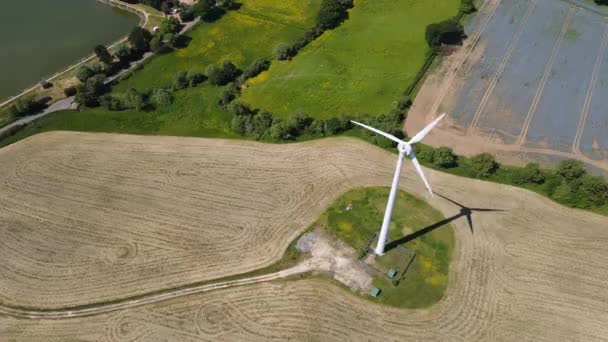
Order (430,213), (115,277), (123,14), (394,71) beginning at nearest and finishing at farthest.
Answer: (115,277) → (430,213) → (394,71) → (123,14)

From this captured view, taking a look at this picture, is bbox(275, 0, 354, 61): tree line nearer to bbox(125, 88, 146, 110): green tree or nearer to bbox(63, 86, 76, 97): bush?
bbox(125, 88, 146, 110): green tree

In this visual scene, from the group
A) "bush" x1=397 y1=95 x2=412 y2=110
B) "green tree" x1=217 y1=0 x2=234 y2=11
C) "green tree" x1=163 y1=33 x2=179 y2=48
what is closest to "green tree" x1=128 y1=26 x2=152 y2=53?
"green tree" x1=163 y1=33 x2=179 y2=48

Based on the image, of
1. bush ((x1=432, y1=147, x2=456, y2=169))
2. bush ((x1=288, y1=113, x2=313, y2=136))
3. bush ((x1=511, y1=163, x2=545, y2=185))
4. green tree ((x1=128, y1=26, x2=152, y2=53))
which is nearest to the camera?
bush ((x1=511, y1=163, x2=545, y2=185))

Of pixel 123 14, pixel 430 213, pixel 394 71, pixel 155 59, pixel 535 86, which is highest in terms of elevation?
pixel 123 14

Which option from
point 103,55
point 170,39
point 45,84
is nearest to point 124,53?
point 103,55

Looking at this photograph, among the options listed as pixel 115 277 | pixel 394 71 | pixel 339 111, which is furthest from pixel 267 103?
pixel 115 277

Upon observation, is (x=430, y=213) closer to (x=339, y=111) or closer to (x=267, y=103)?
(x=339, y=111)
